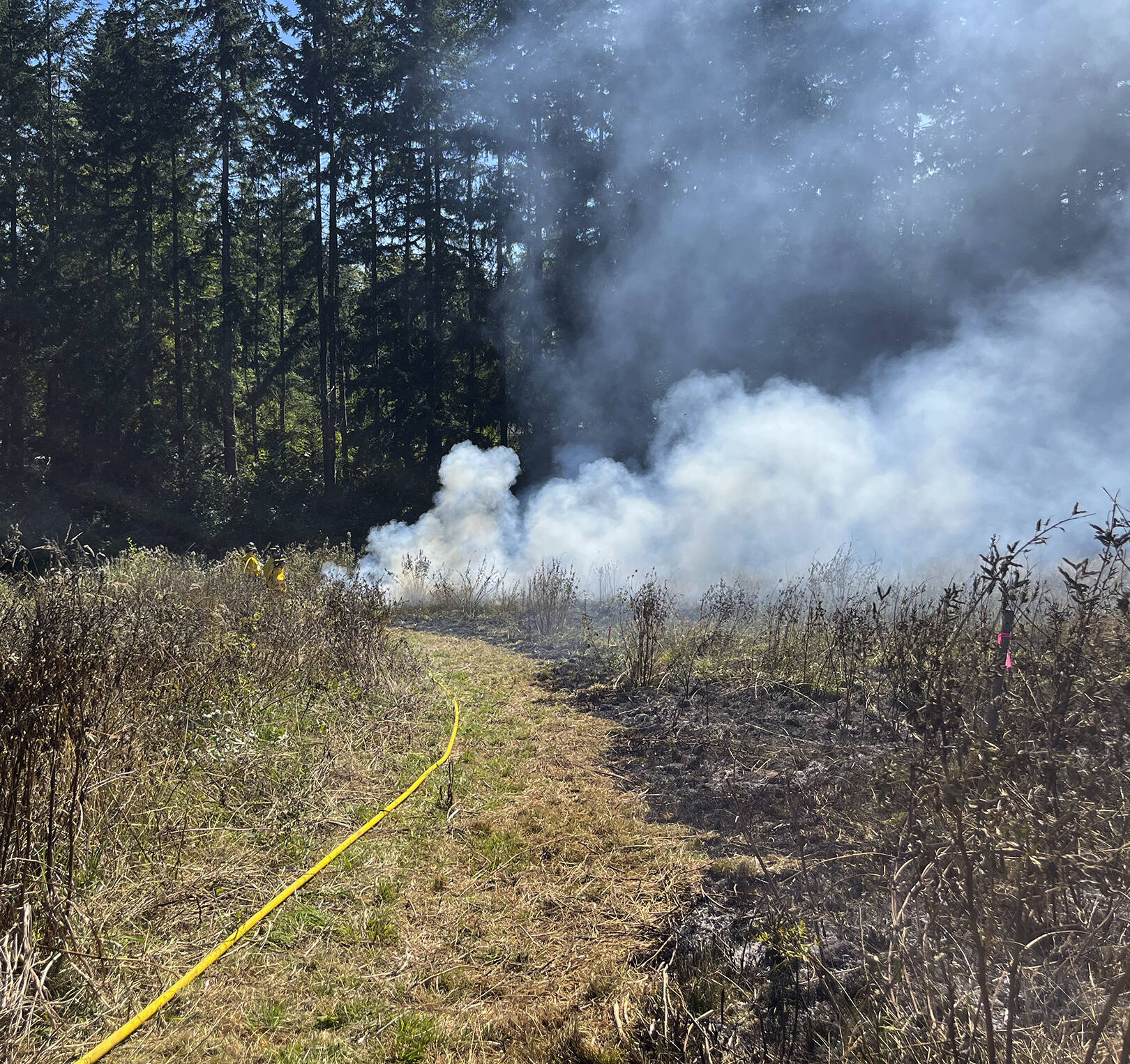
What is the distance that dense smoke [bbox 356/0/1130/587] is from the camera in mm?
13969

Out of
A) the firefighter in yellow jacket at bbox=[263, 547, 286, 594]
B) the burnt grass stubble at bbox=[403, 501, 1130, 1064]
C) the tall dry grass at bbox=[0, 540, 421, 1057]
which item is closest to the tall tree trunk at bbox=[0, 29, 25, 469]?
the firefighter in yellow jacket at bbox=[263, 547, 286, 594]

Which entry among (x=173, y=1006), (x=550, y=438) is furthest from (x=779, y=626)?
(x=550, y=438)

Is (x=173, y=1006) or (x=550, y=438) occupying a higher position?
(x=550, y=438)

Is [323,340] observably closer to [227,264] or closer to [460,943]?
[227,264]

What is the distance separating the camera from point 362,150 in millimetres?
23984

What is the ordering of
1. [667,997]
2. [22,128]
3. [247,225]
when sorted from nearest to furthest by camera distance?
[667,997] < [22,128] < [247,225]

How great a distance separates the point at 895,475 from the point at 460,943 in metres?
13.2

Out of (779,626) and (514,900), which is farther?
(779,626)

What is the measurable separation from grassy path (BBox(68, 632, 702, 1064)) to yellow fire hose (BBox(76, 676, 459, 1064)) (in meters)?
0.04

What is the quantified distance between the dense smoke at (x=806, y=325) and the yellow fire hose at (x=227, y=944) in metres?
10.4

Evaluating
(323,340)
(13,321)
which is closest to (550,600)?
(323,340)

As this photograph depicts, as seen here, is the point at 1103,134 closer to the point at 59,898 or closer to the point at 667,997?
the point at 667,997

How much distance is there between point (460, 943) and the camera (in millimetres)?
3021

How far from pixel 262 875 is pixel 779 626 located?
5.66 meters
